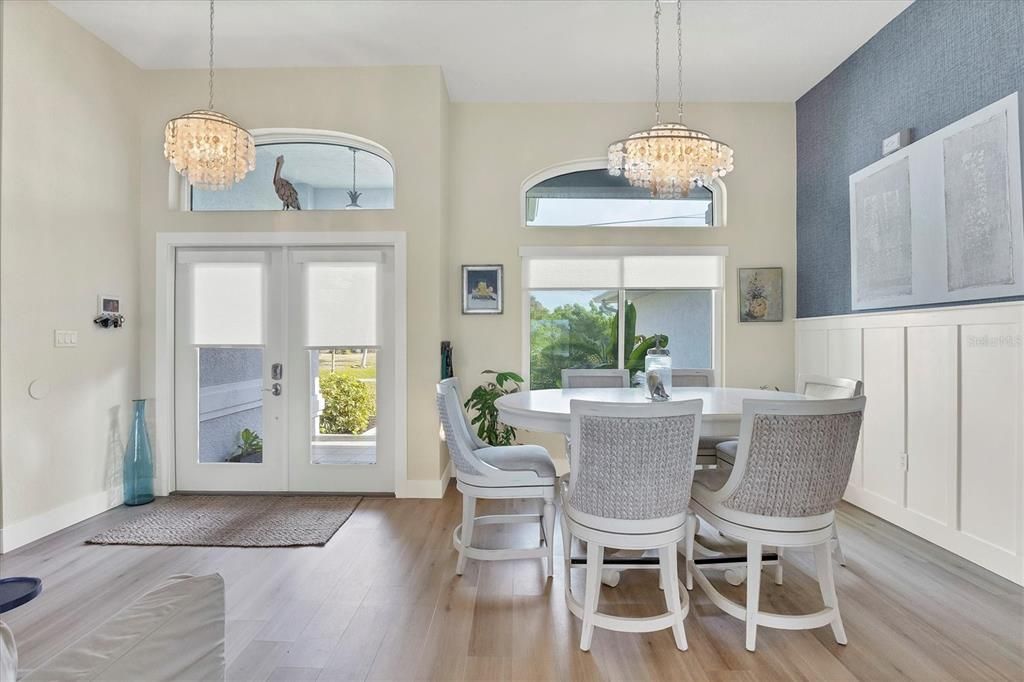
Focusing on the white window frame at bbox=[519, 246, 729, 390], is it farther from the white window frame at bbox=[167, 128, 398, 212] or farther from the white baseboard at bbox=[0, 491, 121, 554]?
the white baseboard at bbox=[0, 491, 121, 554]

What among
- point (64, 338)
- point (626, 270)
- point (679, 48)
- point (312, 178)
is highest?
point (679, 48)

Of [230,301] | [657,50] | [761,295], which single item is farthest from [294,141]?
[761,295]

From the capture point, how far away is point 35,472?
126 inches

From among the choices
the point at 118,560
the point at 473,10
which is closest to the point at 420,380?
the point at 118,560

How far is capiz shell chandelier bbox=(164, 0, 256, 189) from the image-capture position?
9.82 ft

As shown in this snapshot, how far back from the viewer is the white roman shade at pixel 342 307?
417 centimetres

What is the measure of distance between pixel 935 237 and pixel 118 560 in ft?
16.7

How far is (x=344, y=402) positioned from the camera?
13.8 ft

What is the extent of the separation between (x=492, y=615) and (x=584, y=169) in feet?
12.6

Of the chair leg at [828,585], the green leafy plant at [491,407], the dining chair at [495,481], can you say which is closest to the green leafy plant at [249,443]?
the green leafy plant at [491,407]

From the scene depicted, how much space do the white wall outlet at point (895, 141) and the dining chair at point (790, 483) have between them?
7.71 ft

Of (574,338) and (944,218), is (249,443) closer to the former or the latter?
(574,338)

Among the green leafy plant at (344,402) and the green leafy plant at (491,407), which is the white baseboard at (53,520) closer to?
the green leafy plant at (344,402)

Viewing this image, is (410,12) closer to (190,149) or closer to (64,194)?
(190,149)
